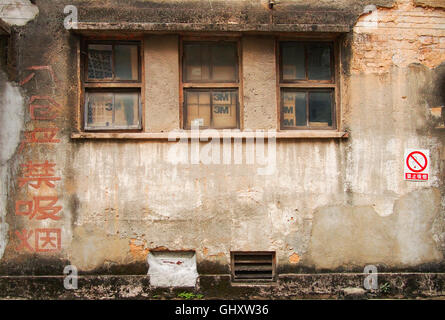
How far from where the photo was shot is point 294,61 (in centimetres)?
566

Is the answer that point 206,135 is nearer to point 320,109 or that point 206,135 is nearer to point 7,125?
point 320,109

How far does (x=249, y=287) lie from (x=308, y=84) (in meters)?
2.91

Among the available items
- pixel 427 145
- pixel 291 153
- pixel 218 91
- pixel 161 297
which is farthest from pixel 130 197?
pixel 427 145

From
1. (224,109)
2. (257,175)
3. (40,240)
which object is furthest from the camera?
(224,109)

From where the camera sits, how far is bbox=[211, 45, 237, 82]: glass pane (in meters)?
5.61

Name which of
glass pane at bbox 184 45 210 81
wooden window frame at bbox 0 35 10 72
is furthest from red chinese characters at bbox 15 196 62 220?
glass pane at bbox 184 45 210 81

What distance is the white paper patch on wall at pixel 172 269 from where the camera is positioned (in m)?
5.21

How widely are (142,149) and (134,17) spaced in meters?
1.78

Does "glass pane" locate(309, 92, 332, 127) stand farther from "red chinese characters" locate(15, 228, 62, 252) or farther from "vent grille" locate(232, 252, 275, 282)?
"red chinese characters" locate(15, 228, 62, 252)

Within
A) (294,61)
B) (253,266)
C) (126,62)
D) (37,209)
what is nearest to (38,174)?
(37,209)

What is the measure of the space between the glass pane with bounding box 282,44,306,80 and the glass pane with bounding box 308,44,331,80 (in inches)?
4.4

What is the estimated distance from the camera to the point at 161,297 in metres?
5.17

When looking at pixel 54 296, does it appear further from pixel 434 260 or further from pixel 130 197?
pixel 434 260

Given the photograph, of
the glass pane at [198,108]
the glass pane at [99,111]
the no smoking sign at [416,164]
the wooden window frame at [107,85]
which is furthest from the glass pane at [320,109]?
the glass pane at [99,111]
